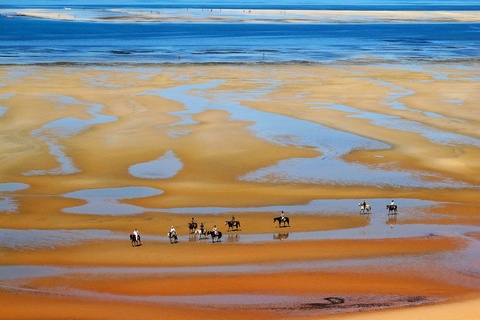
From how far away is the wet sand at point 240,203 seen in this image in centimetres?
1742

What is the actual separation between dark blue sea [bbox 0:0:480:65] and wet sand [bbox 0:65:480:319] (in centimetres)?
2678

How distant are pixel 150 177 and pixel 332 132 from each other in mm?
11259

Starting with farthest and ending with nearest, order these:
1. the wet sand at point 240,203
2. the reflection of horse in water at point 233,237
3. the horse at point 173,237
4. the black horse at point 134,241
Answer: the reflection of horse in water at point 233,237 < the horse at point 173,237 < the black horse at point 134,241 < the wet sand at point 240,203

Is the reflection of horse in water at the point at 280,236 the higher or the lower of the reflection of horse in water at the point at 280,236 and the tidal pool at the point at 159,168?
the lower

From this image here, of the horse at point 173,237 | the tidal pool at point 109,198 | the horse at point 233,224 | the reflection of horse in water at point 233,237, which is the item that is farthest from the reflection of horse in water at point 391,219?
the tidal pool at point 109,198

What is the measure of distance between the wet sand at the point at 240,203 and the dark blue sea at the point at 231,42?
87.8ft

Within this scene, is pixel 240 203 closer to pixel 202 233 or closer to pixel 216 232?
pixel 202 233

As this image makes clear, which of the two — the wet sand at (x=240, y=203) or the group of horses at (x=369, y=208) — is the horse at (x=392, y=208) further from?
Answer: the wet sand at (x=240, y=203)

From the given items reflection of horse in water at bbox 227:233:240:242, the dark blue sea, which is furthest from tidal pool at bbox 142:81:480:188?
the dark blue sea

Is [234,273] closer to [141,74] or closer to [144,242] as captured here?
[144,242]

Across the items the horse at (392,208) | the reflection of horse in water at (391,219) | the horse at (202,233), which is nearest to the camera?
the horse at (202,233)

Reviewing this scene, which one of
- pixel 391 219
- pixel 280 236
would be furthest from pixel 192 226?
pixel 391 219

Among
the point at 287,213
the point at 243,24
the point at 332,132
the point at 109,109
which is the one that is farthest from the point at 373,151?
the point at 243,24

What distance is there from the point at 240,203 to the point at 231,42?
72.2 metres
